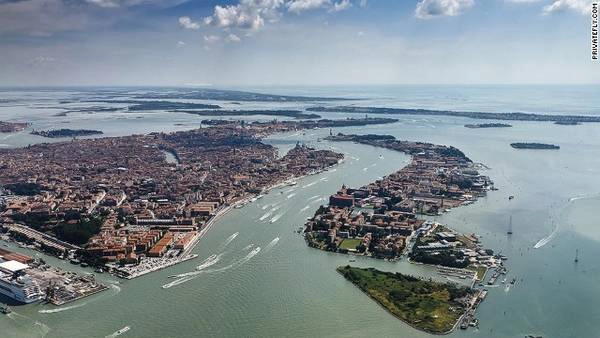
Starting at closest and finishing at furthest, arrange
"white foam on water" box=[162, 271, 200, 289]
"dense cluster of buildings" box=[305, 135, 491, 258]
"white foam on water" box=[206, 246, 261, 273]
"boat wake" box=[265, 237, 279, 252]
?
"white foam on water" box=[162, 271, 200, 289], "white foam on water" box=[206, 246, 261, 273], "boat wake" box=[265, 237, 279, 252], "dense cluster of buildings" box=[305, 135, 491, 258]

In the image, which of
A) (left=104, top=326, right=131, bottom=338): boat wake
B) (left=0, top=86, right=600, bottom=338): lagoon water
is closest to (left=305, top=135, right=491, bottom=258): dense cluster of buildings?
(left=0, top=86, right=600, bottom=338): lagoon water

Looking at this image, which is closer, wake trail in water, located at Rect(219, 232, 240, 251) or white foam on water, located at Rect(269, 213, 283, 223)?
wake trail in water, located at Rect(219, 232, 240, 251)

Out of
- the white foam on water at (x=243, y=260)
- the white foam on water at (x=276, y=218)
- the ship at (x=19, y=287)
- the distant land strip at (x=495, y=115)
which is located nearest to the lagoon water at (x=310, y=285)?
the white foam on water at (x=243, y=260)

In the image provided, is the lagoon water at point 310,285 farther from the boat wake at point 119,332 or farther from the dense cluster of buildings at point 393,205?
the dense cluster of buildings at point 393,205

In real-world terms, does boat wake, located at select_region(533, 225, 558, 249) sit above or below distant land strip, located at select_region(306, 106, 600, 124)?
below

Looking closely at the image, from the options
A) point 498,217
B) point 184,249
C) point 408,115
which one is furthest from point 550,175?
point 408,115

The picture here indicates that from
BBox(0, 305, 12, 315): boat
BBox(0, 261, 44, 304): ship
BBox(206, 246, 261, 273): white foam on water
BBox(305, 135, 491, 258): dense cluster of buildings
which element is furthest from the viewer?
BBox(305, 135, 491, 258): dense cluster of buildings

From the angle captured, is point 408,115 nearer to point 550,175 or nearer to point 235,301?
point 550,175

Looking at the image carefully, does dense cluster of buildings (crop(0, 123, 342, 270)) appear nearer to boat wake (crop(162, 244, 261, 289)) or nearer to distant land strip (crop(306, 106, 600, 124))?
boat wake (crop(162, 244, 261, 289))
